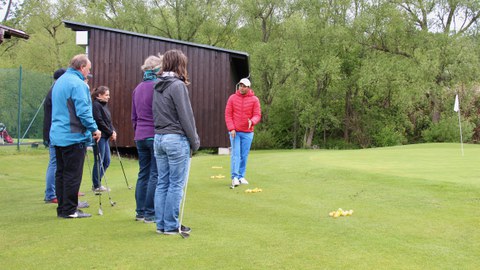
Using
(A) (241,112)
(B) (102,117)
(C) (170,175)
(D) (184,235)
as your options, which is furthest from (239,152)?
(D) (184,235)

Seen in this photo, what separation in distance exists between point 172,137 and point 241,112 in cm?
401

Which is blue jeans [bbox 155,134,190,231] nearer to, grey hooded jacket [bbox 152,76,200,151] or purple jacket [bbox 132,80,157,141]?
grey hooded jacket [bbox 152,76,200,151]

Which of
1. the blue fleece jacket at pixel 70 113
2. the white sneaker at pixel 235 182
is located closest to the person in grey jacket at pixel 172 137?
the blue fleece jacket at pixel 70 113

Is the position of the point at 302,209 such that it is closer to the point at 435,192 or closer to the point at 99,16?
the point at 435,192

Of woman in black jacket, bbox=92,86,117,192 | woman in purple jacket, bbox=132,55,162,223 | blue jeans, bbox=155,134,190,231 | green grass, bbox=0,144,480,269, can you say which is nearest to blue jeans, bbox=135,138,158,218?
woman in purple jacket, bbox=132,55,162,223

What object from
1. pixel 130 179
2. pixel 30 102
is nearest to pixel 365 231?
pixel 130 179

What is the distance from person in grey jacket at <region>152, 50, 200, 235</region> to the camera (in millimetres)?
4863

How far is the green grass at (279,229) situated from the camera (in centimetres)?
402

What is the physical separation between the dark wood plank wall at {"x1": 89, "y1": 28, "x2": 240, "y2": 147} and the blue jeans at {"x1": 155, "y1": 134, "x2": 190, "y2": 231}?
528 inches

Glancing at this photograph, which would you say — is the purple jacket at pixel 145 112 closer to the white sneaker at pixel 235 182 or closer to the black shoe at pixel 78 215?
the black shoe at pixel 78 215

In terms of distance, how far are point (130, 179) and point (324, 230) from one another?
20.5 feet

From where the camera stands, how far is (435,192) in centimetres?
Result: 695

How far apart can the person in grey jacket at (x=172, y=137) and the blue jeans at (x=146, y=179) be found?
51cm

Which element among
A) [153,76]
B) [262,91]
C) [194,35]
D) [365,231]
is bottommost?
[365,231]
